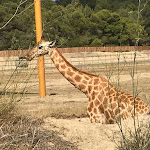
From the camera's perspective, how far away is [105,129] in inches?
213

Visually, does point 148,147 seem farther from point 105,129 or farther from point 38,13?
point 38,13

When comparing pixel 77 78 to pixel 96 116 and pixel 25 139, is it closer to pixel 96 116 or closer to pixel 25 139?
pixel 96 116

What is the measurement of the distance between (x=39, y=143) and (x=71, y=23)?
49997 millimetres

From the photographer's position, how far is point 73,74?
21.8 ft

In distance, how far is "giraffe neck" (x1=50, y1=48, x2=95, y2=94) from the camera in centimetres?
647

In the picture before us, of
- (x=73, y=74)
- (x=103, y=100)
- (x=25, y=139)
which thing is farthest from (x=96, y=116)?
(x=25, y=139)

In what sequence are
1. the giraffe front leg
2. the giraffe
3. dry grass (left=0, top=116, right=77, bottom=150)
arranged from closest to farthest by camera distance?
dry grass (left=0, top=116, right=77, bottom=150) < the giraffe < the giraffe front leg

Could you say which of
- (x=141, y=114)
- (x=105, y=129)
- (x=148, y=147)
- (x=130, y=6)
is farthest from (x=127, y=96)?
(x=130, y=6)

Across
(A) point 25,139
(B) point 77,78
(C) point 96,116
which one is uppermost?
(B) point 77,78

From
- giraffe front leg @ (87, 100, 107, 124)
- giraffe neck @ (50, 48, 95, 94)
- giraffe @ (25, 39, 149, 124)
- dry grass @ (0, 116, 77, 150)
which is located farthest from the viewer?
giraffe neck @ (50, 48, 95, 94)

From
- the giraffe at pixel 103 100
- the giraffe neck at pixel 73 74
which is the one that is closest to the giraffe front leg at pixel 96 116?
the giraffe at pixel 103 100

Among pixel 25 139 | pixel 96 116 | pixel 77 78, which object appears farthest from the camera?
pixel 77 78

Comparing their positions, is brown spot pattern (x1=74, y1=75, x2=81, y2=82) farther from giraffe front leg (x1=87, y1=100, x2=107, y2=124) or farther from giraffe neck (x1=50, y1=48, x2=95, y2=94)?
giraffe front leg (x1=87, y1=100, x2=107, y2=124)

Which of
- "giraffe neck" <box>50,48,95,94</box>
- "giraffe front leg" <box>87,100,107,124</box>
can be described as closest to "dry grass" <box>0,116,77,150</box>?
"giraffe front leg" <box>87,100,107,124</box>
